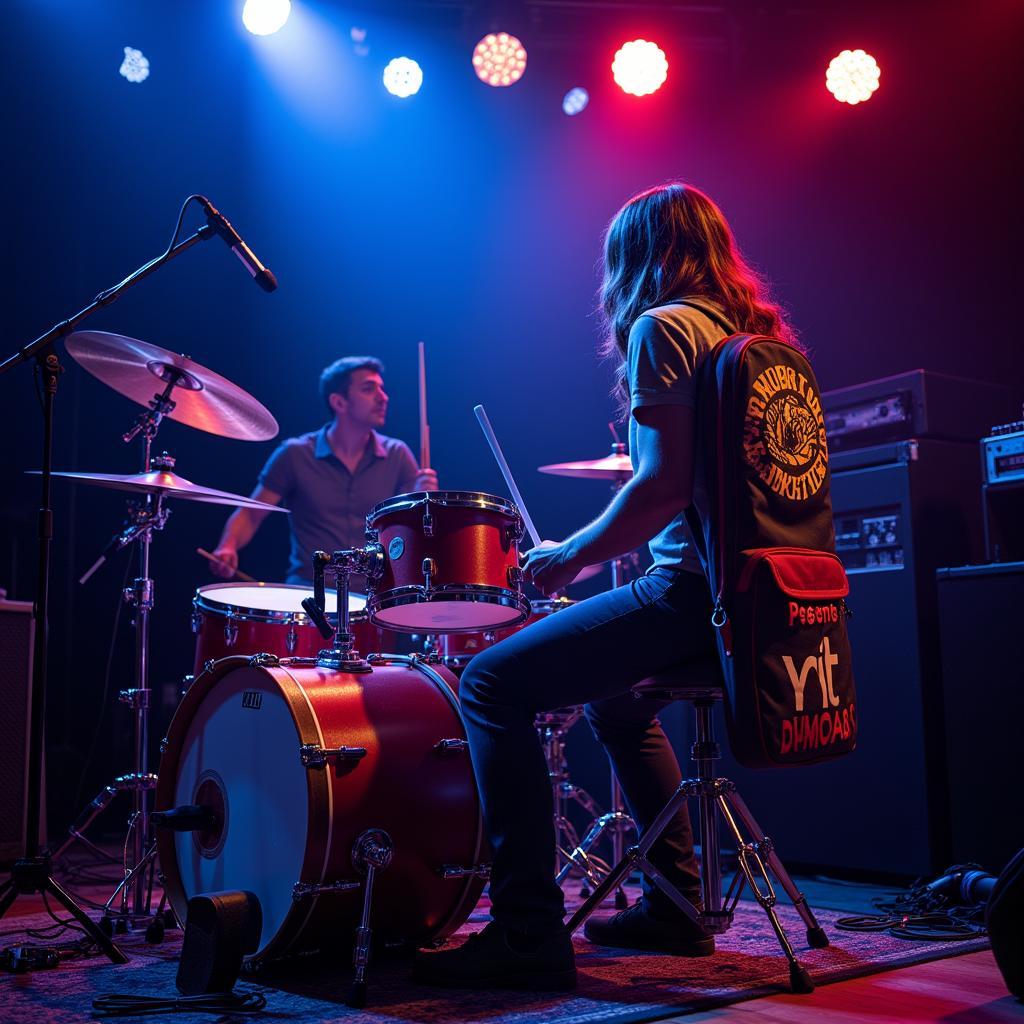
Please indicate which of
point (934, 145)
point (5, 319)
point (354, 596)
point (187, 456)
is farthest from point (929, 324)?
point (5, 319)

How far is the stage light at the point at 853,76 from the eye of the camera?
17.5 feet

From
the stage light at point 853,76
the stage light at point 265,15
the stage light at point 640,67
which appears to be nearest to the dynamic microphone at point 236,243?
the stage light at point 265,15

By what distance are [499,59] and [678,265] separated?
3541 millimetres

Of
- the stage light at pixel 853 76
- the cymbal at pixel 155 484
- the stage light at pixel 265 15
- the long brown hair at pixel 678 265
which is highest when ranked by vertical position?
the stage light at pixel 265 15

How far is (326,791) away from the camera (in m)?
2.48

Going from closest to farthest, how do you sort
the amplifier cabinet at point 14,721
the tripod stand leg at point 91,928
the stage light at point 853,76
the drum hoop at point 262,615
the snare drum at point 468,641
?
the tripod stand leg at point 91,928, the drum hoop at point 262,615, the snare drum at point 468,641, the amplifier cabinet at point 14,721, the stage light at point 853,76

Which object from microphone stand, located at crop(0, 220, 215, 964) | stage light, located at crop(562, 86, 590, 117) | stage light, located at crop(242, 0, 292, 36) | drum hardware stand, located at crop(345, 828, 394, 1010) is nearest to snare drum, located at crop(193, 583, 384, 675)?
microphone stand, located at crop(0, 220, 215, 964)

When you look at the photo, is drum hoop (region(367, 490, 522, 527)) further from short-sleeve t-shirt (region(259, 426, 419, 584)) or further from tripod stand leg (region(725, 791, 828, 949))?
short-sleeve t-shirt (region(259, 426, 419, 584))

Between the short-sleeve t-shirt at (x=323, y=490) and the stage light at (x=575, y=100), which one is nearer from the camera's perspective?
the short-sleeve t-shirt at (x=323, y=490)

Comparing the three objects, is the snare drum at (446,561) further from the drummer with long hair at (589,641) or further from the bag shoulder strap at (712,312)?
the bag shoulder strap at (712,312)

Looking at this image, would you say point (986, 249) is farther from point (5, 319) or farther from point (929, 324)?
point (5, 319)

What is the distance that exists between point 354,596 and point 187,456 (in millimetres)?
2895

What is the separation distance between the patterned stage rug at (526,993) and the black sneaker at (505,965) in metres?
0.03

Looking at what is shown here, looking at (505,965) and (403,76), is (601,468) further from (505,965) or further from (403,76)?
(403,76)
